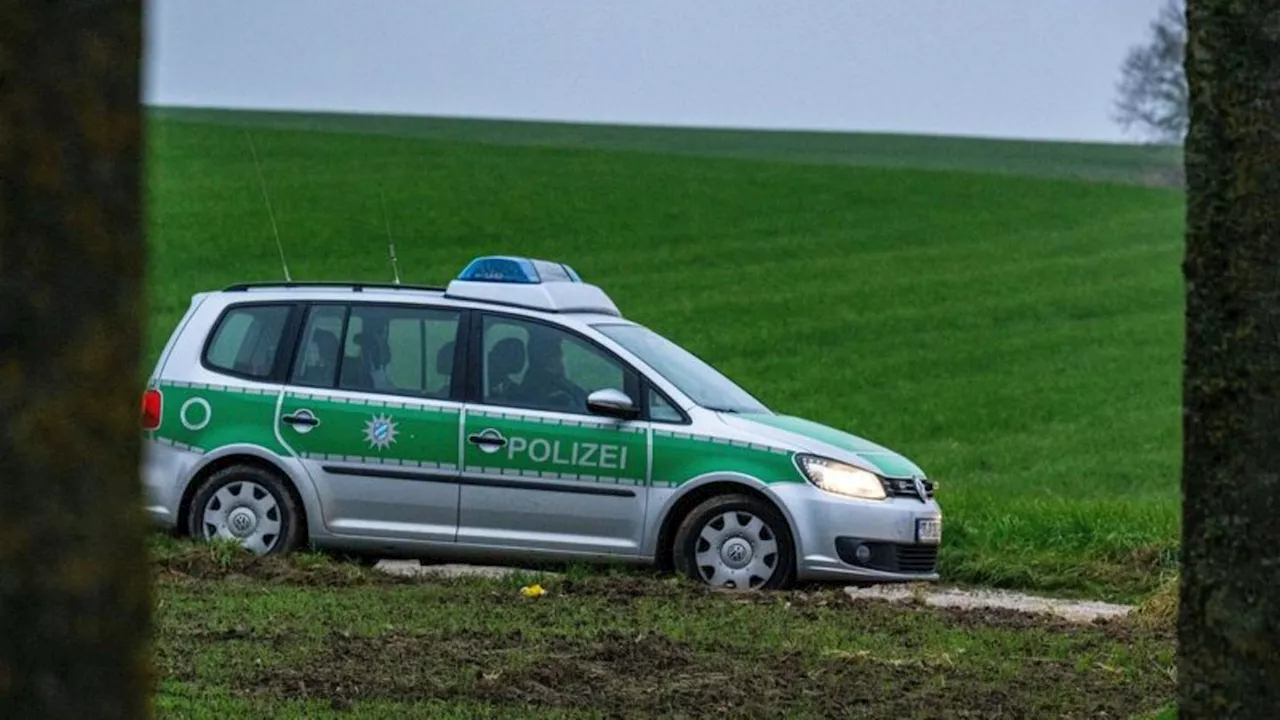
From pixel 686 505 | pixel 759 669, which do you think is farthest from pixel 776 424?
pixel 759 669

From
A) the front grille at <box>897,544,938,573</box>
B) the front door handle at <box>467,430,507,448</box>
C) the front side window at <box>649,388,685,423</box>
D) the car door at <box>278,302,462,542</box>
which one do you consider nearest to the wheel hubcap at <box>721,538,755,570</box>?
the front side window at <box>649,388,685,423</box>

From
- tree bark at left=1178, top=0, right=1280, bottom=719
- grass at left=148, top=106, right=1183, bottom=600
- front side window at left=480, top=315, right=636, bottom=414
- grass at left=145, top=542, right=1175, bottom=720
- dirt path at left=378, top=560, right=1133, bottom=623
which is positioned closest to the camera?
tree bark at left=1178, top=0, right=1280, bottom=719

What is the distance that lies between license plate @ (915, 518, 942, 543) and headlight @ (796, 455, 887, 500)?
0.92 ft

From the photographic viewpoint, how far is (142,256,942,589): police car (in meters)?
11.8

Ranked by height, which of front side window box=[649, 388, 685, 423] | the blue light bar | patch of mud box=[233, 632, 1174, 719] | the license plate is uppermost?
the blue light bar

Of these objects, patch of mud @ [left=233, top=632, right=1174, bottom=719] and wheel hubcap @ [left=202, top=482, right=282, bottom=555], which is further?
wheel hubcap @ [left=202, top=482, right=282, bottom=555]

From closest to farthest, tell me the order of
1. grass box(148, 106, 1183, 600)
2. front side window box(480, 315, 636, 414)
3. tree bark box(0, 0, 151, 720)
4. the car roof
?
tree bark box(0, 0, 151, 720)
front side window box(480, 315, 636, 414)
the car roof
grass box(148, 106, 1183, 600)

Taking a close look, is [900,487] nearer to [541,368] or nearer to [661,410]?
[661,410]

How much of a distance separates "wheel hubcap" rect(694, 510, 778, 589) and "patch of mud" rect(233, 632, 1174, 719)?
2.83 metres

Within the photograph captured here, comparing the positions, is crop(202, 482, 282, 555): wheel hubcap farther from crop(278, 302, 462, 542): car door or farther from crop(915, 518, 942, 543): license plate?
crop(915, 518, 942, 543): license plate

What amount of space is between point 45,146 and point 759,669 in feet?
19.4

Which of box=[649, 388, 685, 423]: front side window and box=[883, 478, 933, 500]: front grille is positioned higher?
box=[649, 388, 685, 423]: front side window

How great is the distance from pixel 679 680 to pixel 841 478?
4.11 m

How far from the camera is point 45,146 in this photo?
251cm
